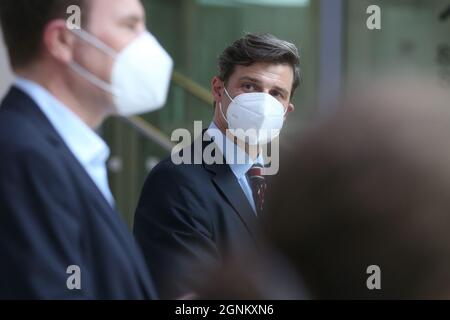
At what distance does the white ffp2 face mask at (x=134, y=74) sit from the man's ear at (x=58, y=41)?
0.02m

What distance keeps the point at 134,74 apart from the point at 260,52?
553 mm

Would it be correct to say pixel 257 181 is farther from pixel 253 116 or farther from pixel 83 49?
pixel 83 49

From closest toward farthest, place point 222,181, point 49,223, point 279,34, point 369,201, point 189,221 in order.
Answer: point 369,201, point 49,223, point 189,221, point 222,181, point 279,34

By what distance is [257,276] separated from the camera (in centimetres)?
106

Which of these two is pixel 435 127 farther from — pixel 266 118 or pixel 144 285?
pixel 266 118

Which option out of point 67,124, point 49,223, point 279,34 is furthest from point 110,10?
point 279,34

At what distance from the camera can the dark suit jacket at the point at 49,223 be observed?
1.30m

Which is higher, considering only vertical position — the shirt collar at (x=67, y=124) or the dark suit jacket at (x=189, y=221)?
the shirt collar at (x=67, y=124)

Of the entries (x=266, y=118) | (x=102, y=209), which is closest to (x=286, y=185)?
(x=102, y=209)

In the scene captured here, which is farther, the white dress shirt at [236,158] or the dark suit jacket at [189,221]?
the white dress shirt at [236,158]

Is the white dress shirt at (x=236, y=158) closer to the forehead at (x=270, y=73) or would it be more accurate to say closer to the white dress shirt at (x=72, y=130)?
the forehead at (x=270, y=73)

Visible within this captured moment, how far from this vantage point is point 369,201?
0.91m

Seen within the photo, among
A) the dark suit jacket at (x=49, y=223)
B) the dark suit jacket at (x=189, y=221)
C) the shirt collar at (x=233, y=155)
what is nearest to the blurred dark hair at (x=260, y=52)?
the shirt collar at (x=233, y=155)

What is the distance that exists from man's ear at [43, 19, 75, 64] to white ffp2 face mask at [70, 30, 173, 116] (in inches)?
0.7
